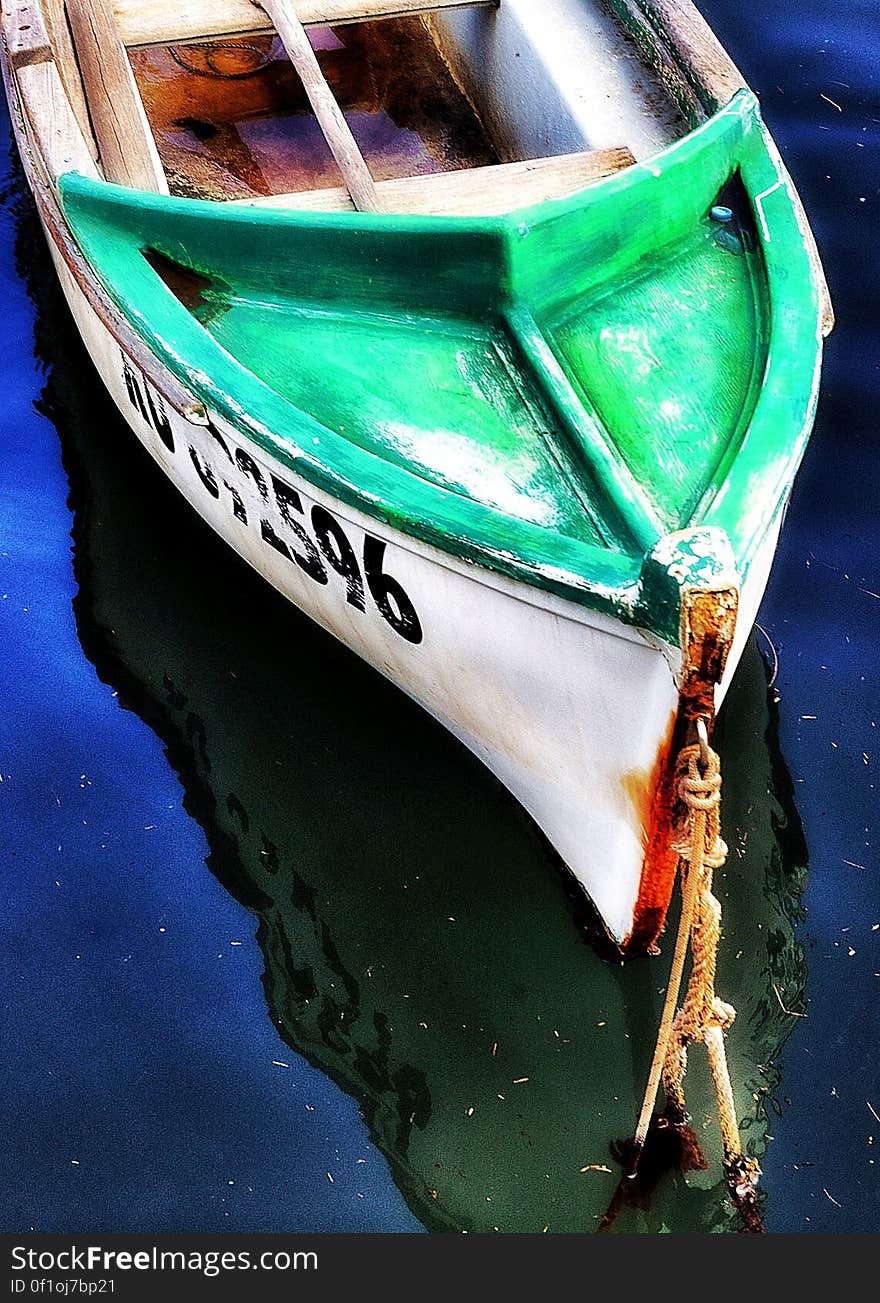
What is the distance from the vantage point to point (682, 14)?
12.3 feet

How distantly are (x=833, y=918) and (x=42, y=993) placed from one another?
1884 millimetres

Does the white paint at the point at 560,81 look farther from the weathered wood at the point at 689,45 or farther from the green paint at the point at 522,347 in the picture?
the green paint at the point at 522,347

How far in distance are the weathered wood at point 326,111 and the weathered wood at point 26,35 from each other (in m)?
0.73

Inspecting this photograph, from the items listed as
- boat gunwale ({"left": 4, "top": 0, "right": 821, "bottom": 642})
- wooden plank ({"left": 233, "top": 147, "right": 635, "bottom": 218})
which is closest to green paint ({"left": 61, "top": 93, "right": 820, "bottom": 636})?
boat gunwale ({"left": 4, "top": 0, "right": 821, "bottom": 642})

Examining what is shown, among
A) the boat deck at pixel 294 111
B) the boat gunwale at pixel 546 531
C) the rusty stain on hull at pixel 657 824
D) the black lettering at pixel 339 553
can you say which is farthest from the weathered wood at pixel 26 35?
the rusty stain on hull at pixel 657 824

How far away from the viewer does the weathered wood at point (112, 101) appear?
11.9ft

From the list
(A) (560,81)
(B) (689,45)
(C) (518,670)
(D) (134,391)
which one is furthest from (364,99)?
(C) (518,670)

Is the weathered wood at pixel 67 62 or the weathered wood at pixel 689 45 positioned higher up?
the weathered wood at pixel 67 62

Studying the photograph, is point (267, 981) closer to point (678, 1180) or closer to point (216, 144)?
point (678, 1180)

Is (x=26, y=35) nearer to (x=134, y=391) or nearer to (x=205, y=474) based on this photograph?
(x=134, y=391)

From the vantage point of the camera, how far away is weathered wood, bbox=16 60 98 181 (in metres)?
3.42

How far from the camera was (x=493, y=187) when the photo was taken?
3479mm

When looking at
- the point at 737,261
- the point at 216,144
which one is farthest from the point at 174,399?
the point at 216,144

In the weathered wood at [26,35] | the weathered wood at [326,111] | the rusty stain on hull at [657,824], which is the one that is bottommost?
the rusty stain on hull at [657,824]
